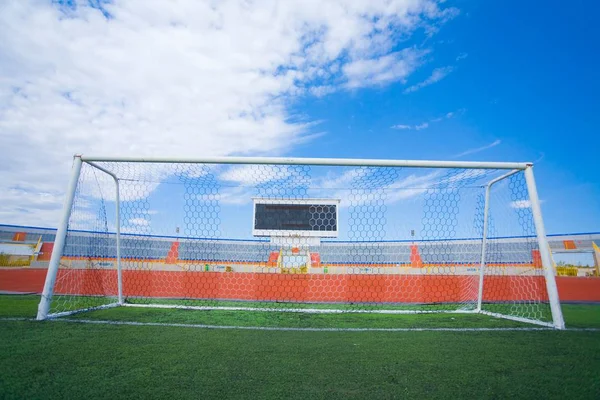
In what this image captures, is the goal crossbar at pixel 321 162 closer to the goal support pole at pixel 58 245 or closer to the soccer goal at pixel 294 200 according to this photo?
the soccer goal at pixel 294 200

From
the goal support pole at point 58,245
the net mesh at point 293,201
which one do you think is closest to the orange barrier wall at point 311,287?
the net mesh at point 293,201

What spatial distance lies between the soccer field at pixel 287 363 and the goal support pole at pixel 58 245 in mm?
274

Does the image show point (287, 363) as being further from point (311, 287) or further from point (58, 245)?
point (311, 287)

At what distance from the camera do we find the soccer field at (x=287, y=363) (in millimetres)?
1707

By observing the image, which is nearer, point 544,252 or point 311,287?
point 544,252

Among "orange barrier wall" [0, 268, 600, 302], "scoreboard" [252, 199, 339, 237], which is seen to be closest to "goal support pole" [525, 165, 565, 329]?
"orange barrier wall" [0, 268, 600, 302]

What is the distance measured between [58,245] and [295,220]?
11.4 m

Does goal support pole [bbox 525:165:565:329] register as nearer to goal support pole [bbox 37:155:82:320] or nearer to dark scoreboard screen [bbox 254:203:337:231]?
goal support pole [bbox 37:155:82:320]

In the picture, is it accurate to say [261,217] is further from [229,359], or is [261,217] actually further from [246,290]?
[229,359]

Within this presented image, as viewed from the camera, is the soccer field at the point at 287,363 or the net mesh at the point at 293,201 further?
the net mesh at the point at 293,201

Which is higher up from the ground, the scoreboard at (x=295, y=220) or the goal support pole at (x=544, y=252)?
the scoreboard at (x=295, y=220)

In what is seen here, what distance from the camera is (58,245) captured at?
13.0 feet

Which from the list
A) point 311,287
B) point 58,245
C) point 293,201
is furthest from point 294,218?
point 58,245

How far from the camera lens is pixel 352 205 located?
5430 mm
